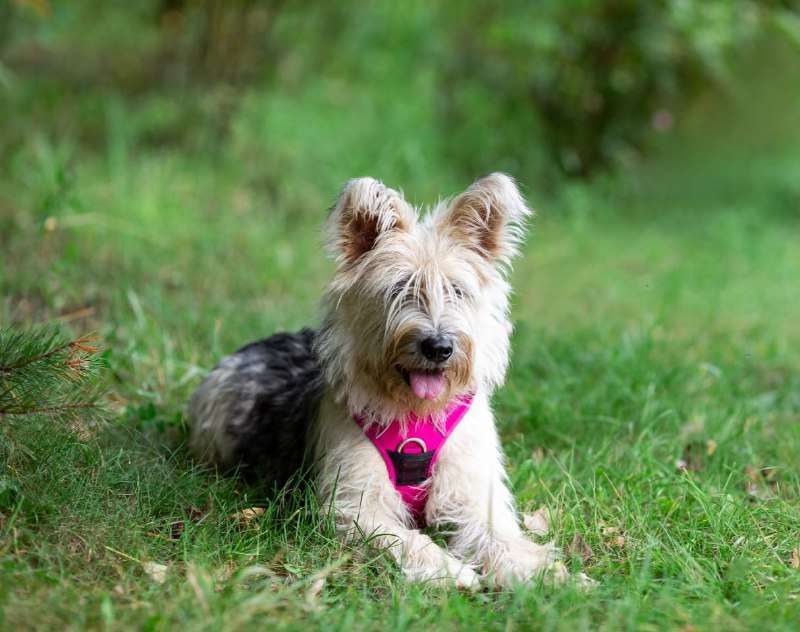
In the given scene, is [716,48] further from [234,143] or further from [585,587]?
[585,587]

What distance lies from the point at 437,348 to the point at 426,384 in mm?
167

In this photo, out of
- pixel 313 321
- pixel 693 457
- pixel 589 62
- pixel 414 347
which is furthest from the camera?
pixel 589 62

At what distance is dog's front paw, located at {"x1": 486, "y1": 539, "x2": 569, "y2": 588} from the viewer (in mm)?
3219

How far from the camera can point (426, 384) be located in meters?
3.50

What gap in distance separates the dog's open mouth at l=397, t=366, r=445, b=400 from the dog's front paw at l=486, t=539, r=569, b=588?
0.67 metres

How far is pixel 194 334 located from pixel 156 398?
84 cm

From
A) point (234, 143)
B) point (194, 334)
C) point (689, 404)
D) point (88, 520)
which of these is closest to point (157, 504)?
point (88, 520)

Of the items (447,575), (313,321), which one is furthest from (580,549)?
(313,321)

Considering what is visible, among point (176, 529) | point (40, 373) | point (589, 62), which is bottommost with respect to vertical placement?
point (176, 529)

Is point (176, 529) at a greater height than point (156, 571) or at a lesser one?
lesser

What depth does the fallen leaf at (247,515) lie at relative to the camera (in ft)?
11.7

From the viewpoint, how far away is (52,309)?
550 centimetres

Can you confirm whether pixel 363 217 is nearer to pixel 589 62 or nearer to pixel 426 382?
pixel 426 382

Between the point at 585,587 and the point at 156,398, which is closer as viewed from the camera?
the point at 585,587
